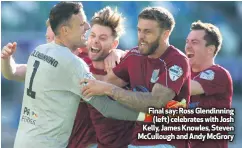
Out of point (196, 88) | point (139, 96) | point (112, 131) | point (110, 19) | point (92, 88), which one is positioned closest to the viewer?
point (92, 88)

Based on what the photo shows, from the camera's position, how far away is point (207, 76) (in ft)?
21.2

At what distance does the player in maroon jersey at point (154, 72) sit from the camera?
5.29m

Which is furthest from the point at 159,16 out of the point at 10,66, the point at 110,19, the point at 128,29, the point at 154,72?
the point at 128,29

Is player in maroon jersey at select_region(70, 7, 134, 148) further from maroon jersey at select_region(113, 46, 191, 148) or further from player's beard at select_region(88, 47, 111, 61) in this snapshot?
maroon jersey at select_region(113, 46, 191, 148)

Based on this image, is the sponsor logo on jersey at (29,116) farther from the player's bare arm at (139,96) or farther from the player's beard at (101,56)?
the player's beard at (101,56)

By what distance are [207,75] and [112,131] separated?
1119 millimetres

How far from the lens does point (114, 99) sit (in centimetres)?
530

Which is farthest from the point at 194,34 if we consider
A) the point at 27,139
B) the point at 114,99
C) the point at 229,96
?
the point at 27,139

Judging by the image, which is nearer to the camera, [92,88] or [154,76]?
[92,88]

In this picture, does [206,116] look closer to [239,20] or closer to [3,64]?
[3,64]

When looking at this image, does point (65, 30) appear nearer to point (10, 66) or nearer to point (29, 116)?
point (29, 116)

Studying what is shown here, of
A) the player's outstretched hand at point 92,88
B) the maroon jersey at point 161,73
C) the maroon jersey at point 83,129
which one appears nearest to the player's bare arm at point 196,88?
the maroon jersey at point 161,73

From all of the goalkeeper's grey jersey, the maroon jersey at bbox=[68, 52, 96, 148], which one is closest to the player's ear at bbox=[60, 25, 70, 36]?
the goalkeeper's grey jersey

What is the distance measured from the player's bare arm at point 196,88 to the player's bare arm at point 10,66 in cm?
170
